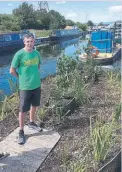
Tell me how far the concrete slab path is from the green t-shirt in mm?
800

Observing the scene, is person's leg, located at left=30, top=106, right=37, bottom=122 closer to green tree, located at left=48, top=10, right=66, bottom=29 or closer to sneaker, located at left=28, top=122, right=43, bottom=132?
sneaker, located at left=28, top=122, right=43, bottom=132

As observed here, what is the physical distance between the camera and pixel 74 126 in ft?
17.5

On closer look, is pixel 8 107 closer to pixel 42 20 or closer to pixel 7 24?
pixel 7 24

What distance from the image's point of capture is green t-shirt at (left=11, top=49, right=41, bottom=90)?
4758 millimetres

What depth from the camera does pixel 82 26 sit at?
8381 cm

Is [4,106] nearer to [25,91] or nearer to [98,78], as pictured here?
[25,91]

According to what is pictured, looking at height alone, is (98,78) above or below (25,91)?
below

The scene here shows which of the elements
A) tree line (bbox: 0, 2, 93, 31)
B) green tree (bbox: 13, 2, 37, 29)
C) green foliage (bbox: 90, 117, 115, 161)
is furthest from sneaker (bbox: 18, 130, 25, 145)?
green tree (bbox: 13, 2, 37, 29)

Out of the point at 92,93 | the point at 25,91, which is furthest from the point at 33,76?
the point at 92,93

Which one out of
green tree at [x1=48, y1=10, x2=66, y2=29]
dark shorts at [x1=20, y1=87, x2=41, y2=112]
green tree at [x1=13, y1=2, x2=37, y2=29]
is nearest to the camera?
dark shorts at [x1=20, y1=87, x2=41, y2=112]

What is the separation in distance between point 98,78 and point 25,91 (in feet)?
15.8

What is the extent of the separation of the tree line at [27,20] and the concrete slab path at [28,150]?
44.8 meters

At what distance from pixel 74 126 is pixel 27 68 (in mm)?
1335

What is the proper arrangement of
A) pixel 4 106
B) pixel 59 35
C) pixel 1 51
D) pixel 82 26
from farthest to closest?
pixel 82 26, pixel 59 35, pixel 1 51, pixel 4 106
